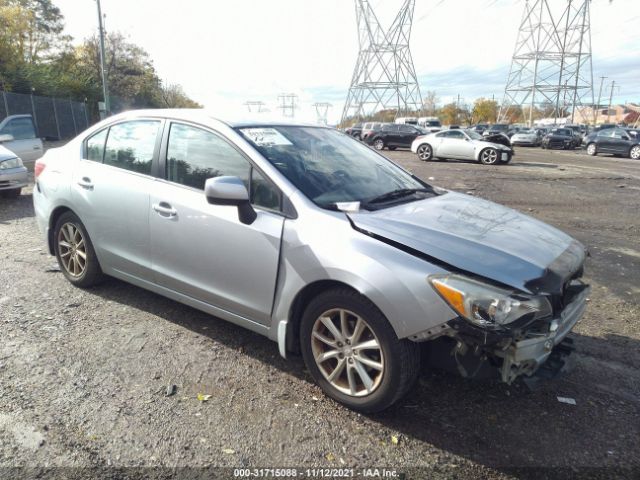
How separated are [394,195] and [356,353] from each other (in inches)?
49.3

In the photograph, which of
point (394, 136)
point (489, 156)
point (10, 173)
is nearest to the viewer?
point (10, 173)

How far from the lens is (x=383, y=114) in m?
70.4

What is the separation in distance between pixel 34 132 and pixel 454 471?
42.4 feet

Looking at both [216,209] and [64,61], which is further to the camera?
[64,61]

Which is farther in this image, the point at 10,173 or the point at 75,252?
the point at 10,173

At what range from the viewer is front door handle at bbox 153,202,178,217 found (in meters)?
3.40

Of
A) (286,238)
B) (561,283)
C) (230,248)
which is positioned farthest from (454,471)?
(230,248)

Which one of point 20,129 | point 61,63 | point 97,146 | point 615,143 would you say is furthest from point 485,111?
point 97,146

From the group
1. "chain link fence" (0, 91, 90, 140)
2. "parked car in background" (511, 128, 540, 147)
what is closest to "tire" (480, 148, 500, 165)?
"chain link fence" (0, 91, 90, 140)

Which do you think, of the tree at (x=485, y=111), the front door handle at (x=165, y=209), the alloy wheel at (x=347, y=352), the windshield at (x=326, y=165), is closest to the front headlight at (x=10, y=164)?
the front door handle at (x=165, y=209)

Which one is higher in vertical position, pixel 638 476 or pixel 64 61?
pixel 64 61

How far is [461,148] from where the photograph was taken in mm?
21234

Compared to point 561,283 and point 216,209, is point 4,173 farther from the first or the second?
point 561,283

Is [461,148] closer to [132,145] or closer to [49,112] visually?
[132,145]
